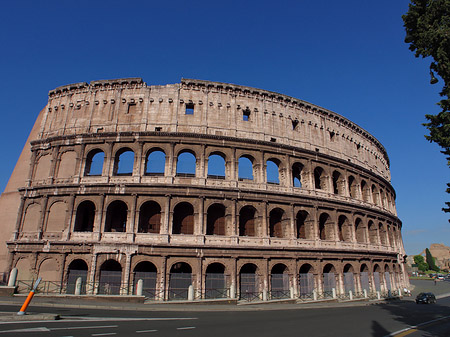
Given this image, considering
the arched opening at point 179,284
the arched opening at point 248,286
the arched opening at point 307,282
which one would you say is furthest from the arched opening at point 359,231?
the arched opening at point 179,284

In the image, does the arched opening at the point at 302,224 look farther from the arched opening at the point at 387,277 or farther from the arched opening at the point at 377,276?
the arched opening at the point at 387,277

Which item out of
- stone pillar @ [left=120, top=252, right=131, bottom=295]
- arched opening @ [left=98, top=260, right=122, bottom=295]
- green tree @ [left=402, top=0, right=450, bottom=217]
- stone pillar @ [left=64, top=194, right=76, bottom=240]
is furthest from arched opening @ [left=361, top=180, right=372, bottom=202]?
stone pillar @ [left=64, top=194, right=76, bottom=240]

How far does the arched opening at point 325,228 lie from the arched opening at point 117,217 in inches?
708

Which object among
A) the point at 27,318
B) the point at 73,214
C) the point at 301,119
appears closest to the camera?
the point at 27,318

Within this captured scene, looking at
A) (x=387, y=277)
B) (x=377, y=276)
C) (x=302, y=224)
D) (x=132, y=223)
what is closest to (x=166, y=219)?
(x=132, y=223)

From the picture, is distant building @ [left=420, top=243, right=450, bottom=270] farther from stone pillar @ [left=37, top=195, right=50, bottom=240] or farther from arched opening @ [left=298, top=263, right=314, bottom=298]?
stone pillar @ [left=37, top=195, right=50, bottom=240]

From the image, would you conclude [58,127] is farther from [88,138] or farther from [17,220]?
→ [17,220]

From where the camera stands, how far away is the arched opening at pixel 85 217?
23.4 meters

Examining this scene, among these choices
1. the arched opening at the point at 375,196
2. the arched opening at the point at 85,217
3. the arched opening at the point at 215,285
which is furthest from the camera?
the arched opening at the point at 375,196

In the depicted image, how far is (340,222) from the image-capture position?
29609mm

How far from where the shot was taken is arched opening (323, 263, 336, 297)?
24.9 metres

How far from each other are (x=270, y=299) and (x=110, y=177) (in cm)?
1567

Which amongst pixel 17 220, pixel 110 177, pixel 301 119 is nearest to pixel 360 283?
pixel 301 119

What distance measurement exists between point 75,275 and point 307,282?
18.2 meters
